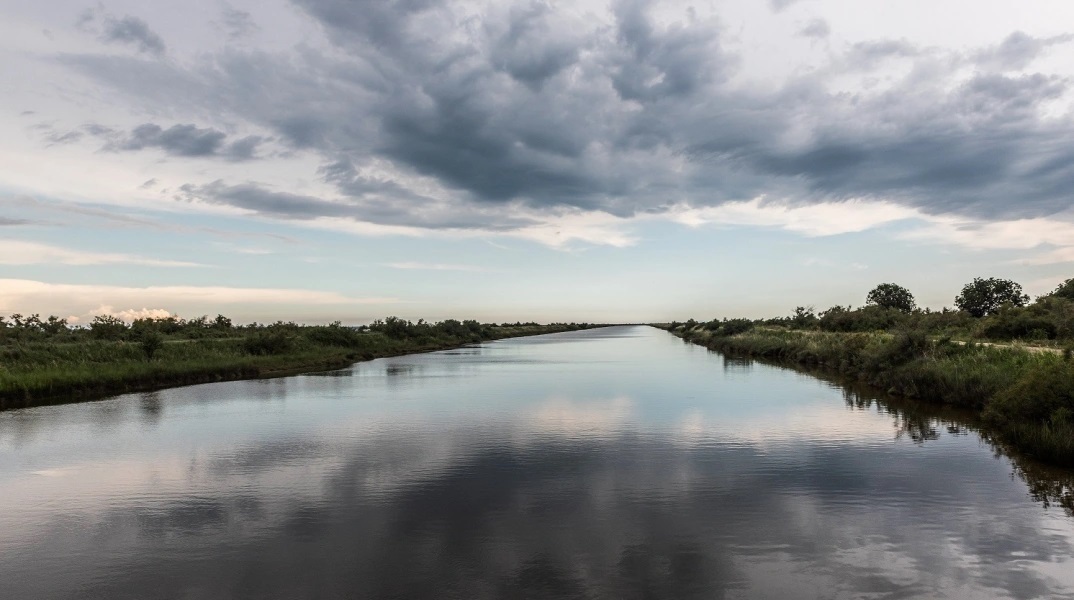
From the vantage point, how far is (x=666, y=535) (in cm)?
1098

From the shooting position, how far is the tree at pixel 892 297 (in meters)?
117

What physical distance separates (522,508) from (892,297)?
12637 cm

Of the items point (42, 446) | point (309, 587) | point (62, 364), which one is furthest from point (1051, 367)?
point (62, 364)

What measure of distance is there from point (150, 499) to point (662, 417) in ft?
56.9

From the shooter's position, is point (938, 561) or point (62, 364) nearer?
point (938, 561)

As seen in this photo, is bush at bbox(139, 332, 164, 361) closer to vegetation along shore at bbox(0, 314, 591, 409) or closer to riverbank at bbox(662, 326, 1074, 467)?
vegetation along shore at bbox(0, 314, 591, 409)

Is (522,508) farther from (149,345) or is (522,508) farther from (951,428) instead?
(149,345)

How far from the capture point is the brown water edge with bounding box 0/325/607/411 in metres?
28.6

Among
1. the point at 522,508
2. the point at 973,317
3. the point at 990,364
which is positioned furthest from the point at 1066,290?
the point at 522,508

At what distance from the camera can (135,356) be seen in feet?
128

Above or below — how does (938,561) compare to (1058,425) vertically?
below

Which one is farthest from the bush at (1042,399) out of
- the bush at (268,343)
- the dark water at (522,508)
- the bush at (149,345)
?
the bush at (268,343)

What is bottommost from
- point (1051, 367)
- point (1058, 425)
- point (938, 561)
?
point (938, 561)

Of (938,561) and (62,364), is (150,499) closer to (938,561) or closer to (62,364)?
(938,561)
